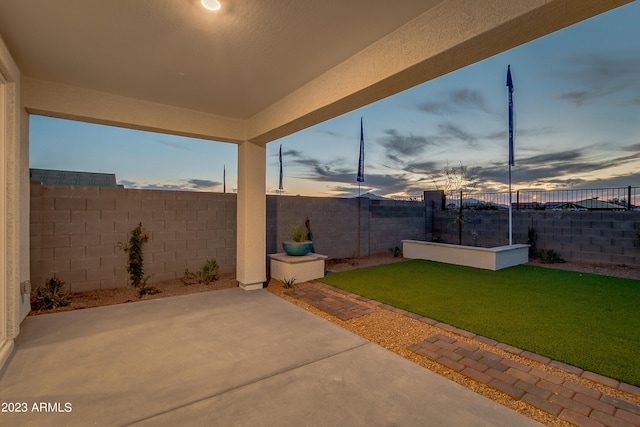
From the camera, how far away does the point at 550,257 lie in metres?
7.51

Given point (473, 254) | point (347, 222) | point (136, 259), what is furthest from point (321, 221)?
point (136, 259)

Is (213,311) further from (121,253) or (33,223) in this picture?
(33,223)

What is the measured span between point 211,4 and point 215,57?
0.84 metres

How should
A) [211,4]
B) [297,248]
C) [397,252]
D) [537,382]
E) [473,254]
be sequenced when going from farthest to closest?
[397,252]
[473,254]
[297,248]
[537,382]
[211,4]

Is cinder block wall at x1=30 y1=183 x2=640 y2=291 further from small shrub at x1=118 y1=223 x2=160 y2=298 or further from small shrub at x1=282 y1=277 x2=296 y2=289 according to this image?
small shrub at x1=282 y1=277 x2=296 y2=289

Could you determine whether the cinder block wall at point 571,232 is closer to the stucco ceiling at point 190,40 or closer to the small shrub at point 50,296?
the stucco ceiling at point 190,40

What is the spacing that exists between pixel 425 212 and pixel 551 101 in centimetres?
502

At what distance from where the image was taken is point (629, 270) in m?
6.43

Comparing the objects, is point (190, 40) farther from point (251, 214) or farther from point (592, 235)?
point (592, 235)

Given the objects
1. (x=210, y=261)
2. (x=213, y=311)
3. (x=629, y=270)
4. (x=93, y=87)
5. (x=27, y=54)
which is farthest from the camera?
(x=629, y=270)

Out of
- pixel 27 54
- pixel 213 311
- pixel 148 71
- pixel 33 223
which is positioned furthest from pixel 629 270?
pixel 33 223

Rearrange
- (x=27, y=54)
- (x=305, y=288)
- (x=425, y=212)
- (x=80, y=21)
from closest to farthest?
(x=80, y=21) < (x=27, y=54) < (x=305, y=288) < (x=425, y=212)

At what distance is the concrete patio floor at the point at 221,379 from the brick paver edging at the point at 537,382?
27 cm

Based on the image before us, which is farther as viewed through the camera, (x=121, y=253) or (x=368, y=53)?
(x=121, y=253)
